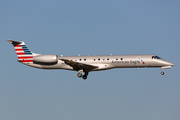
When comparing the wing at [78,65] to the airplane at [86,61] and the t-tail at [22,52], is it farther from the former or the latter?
the t-tail at [22,52]

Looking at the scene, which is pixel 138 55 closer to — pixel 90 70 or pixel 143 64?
pixel 143 64

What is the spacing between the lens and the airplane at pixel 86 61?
137 ft

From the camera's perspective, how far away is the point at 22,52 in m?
45.2

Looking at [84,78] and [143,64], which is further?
[84,78]

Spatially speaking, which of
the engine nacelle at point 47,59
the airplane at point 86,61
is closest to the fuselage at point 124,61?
the airplane at point 86,61

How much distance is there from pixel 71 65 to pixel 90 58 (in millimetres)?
3050

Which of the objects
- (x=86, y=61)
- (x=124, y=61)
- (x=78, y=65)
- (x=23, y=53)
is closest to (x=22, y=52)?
(x=23, y=53)

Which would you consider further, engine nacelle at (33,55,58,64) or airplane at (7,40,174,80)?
engine nacelle at (33,55,58,64)

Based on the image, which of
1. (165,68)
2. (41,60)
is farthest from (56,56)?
(165,68)

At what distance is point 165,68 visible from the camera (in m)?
41.8

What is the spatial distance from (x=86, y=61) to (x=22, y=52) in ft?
33.8

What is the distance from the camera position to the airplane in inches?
1644

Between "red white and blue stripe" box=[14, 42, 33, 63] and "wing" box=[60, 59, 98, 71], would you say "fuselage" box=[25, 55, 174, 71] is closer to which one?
"wing" box=[60, 59, 98, 71]

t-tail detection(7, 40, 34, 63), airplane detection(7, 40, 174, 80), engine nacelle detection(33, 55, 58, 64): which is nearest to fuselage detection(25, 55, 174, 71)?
airplane detection(7, 40, 174, 80)
